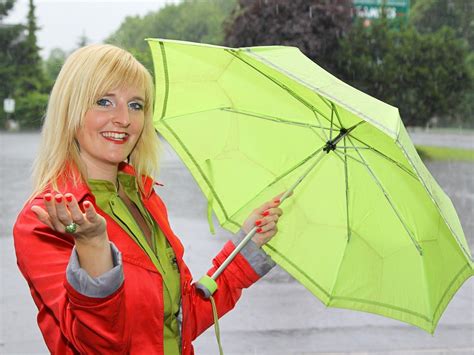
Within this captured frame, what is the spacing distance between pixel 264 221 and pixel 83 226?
1.24m

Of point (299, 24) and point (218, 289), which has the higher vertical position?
point (218, 289)

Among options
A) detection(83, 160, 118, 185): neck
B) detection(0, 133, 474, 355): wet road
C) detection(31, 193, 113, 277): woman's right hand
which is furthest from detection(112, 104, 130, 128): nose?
detection(0, 133, 474, 355): wet road

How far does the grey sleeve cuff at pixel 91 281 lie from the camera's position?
170 centimetres

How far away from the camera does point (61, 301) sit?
73.1 inches

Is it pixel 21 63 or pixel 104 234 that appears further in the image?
pixel 21 63

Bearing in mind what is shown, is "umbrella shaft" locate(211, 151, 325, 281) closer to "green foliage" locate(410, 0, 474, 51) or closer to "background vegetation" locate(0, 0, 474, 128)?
"background vegetation" locate(0, 0, 474, 128)

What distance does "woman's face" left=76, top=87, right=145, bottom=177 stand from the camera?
2189 millimetres

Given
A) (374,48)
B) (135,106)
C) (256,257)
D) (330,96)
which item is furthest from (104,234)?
(374,48)

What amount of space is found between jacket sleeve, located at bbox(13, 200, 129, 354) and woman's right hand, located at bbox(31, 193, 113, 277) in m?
0.07

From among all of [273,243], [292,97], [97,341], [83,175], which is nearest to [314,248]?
[273,243]

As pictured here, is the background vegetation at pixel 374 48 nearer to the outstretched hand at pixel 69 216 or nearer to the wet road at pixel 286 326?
the wet road at pixel 286 326

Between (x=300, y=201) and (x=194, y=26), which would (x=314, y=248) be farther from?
(x=194, y=26)

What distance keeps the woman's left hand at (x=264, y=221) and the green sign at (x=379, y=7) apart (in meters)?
31.9

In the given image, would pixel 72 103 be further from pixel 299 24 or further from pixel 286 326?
pixel 299 24
